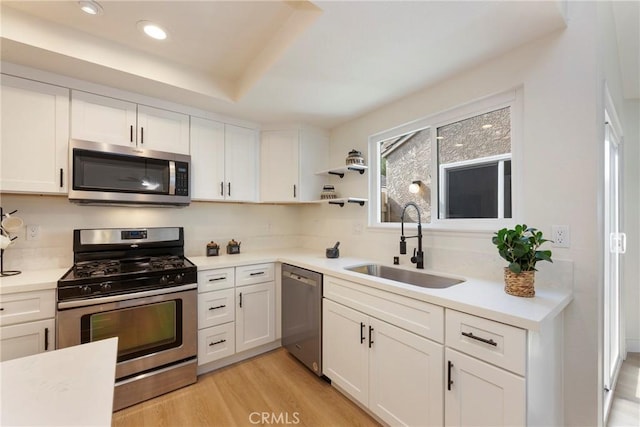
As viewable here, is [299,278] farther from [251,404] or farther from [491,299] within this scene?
[491,299]

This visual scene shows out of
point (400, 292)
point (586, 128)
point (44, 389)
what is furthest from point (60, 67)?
point (586, 128)

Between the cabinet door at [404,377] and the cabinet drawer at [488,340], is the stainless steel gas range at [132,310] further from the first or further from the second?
the cabinet drawer at [488,340]

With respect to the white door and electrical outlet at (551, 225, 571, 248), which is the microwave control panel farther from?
the white door

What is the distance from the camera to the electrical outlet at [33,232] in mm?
2026

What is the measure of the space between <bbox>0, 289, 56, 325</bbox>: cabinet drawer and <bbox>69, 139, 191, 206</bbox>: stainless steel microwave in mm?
669

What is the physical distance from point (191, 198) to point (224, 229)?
58 cm

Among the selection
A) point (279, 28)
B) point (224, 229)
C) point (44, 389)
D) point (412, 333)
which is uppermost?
point (279, 28)

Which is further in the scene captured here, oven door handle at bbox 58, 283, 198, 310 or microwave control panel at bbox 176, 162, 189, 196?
microwave control panel at bbox 176, 162, 189, 196

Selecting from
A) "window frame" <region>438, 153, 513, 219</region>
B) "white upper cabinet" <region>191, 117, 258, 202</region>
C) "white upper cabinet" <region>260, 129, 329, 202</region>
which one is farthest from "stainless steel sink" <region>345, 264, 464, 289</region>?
"white upper cabinet" <region>191, 117, 258, 202</region>

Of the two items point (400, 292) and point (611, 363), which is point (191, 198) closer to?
point (400, 292)

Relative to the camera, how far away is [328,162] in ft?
10.3

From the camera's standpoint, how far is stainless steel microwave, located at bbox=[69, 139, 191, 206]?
76.6 inches

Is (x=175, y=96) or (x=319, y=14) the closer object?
(x=319, y=14)

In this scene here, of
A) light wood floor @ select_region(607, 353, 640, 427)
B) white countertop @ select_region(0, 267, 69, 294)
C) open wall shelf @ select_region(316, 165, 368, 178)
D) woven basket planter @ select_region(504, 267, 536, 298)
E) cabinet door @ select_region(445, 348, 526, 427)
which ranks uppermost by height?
open wall shelf @ select_region(316, 165, 368, 178)
